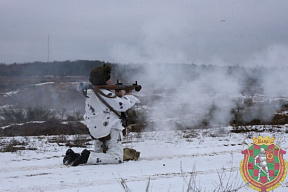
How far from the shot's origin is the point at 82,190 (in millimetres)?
4383

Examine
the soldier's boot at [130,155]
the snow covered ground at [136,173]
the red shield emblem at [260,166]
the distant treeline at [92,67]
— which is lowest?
the snow covered ground at [136,173]

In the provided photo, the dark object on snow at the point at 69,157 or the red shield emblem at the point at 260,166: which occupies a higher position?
the red shield emblem at the point at 260,166

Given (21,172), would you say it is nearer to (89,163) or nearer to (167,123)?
(89,163)

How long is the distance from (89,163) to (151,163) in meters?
1.09

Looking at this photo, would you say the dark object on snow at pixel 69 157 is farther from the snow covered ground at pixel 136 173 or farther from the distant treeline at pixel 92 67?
the distant treeline at pixel 92 67

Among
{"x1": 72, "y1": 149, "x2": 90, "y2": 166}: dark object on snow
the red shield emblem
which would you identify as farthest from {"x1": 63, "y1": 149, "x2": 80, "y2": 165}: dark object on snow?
the red shield emblem

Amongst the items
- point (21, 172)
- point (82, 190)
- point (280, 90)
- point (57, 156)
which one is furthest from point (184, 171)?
point (280, 90)

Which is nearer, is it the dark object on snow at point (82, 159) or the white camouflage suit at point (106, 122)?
the dark object on snow at point (82, 159)

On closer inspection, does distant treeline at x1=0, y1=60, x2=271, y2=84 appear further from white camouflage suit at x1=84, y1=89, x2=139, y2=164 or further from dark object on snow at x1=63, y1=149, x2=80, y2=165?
dark object on snow at x1=63, y1=149, x2=80, y2=165

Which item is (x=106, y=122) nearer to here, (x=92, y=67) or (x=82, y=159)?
(x=82, y=159)

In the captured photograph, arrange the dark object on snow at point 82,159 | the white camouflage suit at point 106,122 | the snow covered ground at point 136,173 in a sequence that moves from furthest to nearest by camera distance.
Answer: the white camouflage suit at point 106,122 < the dark object on snow at point 82,159 < the snow covered ground at point 136,173

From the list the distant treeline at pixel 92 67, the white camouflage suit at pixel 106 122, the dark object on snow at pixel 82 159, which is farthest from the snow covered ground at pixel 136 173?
the distant treeline at pixel 92 67

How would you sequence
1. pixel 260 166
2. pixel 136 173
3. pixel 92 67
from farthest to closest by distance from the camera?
pixel 92 67
pixel 136 173
pixel 260 166

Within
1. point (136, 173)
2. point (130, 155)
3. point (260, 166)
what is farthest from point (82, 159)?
point (260, 166)
